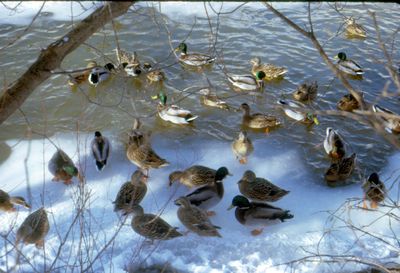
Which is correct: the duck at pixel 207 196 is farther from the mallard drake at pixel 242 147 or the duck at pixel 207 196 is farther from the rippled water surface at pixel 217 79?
the rippled water surface at pixel 217 79

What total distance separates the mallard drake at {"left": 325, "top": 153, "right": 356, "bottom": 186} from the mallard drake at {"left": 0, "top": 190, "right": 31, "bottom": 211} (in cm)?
373

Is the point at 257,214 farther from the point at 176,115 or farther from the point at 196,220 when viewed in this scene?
the point at 176,115

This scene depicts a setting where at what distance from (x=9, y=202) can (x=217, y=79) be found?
4427mm

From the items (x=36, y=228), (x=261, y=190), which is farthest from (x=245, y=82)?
(x=36, y=228)

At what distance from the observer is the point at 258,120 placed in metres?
7.39

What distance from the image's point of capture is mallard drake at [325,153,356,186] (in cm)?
621

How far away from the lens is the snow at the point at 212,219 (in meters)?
5.02

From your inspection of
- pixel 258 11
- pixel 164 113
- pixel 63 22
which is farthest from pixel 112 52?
pixel 258 11

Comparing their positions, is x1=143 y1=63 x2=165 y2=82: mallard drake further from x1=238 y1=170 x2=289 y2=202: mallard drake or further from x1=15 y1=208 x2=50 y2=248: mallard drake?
x1=15 y1=208 x2=50 y2=248: mallard drake

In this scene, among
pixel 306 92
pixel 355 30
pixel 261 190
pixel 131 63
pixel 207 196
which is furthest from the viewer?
pixel 355 30

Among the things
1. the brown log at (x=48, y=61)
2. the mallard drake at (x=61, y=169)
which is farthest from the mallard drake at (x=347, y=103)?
the brown log at (x=48, y=61)

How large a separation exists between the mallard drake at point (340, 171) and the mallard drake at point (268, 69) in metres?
2.79

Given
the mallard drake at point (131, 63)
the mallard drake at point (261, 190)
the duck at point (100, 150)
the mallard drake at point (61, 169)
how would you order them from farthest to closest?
the mallard drake at point (131, 63), the duck at point (100, 150), the mallard drake at point (61, 169), the mallard drake at point (261, 190)

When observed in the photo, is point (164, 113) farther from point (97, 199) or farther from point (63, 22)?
point (63, 22)
